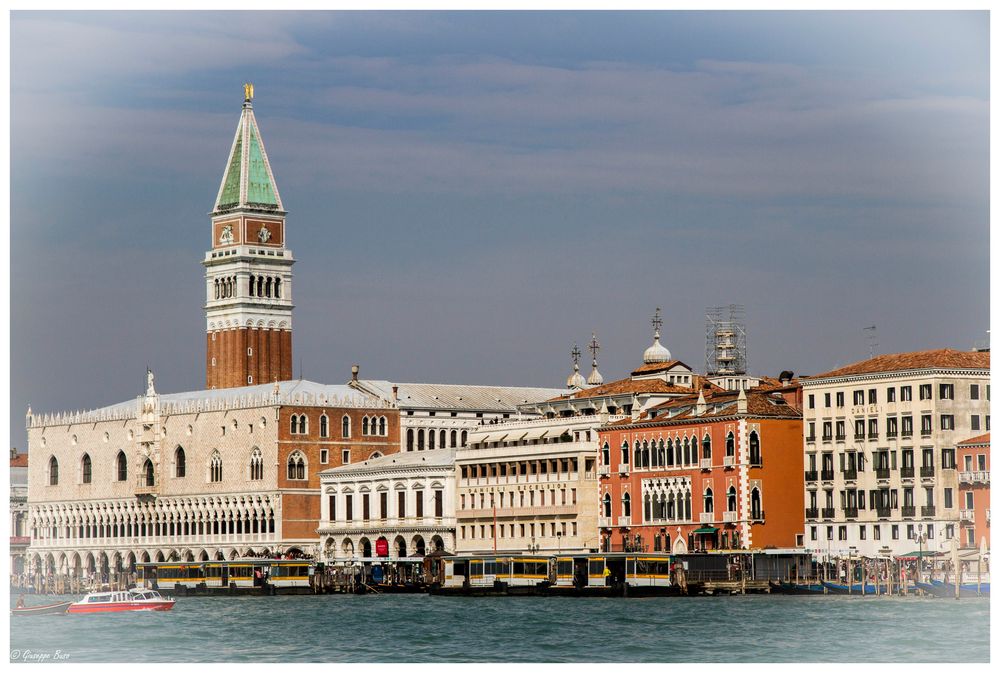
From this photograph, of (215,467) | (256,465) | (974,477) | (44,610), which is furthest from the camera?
(215,467)

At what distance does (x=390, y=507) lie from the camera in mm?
111562

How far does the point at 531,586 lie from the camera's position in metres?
95.1

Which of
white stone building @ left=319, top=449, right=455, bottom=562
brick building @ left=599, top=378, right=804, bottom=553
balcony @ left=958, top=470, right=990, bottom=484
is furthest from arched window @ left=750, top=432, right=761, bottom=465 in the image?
white stone building @ left=319, top=449, right=455, bottom=562

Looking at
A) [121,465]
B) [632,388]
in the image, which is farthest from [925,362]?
[121,465]

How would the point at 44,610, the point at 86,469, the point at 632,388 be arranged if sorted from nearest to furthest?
1. the point at 44,610
2. the point at 632,388
3. the point at 86,469

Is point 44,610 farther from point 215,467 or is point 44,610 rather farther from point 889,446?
point 215,467

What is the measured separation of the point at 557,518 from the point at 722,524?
9852 millimetres

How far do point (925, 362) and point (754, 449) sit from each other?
7.76m

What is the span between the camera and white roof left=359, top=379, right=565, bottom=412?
405ft

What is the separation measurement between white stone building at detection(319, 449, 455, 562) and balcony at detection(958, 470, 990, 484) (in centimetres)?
2768

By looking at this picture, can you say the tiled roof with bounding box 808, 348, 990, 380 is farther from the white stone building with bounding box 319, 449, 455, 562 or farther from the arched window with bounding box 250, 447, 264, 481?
the arched window with bounding box 250, 447, 264, 481

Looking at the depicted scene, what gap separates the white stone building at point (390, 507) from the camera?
110 metres

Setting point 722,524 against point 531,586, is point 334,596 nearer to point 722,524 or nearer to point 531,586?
point 531,586
